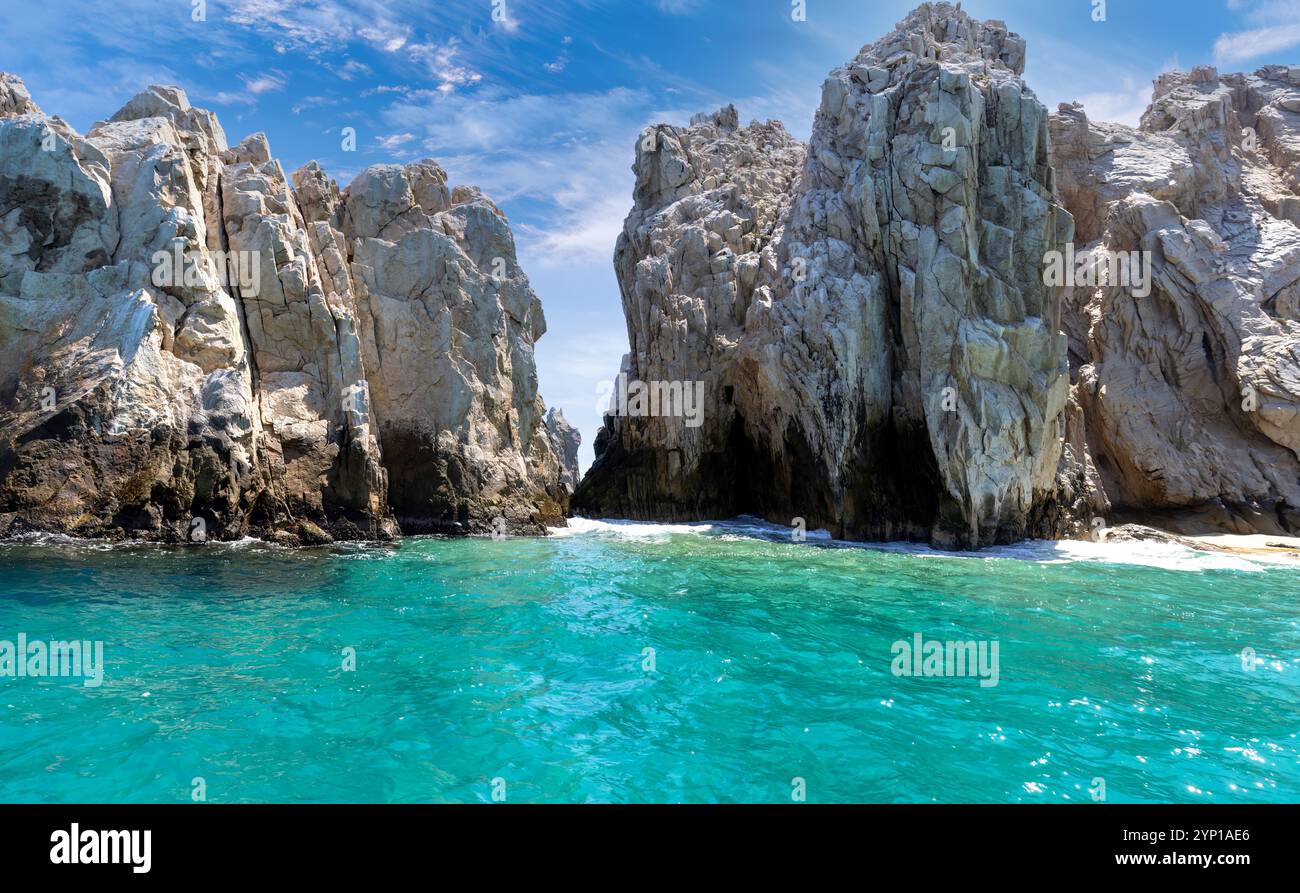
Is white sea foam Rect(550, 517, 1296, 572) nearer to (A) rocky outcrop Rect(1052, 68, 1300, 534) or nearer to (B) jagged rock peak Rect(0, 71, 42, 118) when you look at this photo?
(A) rocky outcrop Rect(1052, 68, 1300, 534)

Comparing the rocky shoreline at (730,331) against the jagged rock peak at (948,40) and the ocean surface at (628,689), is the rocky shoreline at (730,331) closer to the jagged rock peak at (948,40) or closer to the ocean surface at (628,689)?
the jagged rock peak at (948,40)

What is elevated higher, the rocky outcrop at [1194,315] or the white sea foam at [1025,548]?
the rocky outcrop at [1194,315]

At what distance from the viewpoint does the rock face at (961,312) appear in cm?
2758

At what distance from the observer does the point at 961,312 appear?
27188mm

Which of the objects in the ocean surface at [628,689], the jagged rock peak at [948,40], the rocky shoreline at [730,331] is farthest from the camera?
the jagged rock peak at [948,40]

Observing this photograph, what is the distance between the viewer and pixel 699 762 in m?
7.46

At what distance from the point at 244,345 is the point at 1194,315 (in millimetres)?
41383

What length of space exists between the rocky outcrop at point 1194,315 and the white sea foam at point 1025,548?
615 centimetres

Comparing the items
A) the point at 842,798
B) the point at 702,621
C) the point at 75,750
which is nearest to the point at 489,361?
the point at 702,621

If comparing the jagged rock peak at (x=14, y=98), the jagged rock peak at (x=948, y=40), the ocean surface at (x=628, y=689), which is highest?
the jagged rock peak at (x=948, y=40)

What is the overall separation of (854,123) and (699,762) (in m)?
33.3

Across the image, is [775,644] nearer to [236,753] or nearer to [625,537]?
[236,753]

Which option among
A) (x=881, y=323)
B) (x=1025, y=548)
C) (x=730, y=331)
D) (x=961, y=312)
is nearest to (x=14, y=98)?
(x=730, y=331)

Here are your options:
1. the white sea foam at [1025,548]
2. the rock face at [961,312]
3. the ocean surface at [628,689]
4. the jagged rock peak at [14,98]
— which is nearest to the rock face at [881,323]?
the rock face at [961,312]
